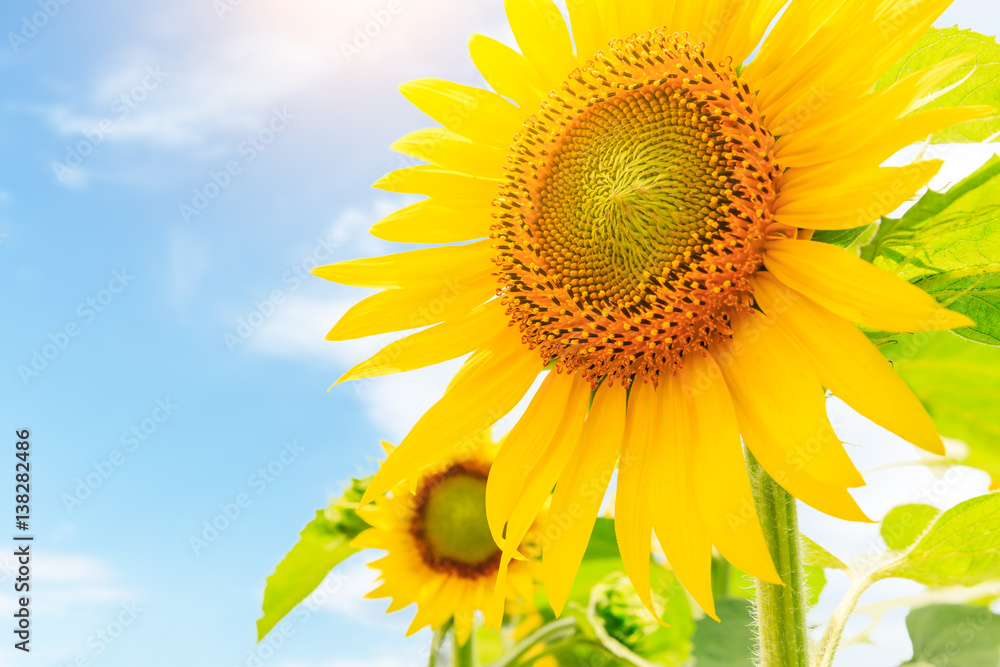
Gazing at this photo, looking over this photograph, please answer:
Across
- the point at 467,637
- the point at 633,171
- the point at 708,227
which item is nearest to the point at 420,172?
the point at 633,171

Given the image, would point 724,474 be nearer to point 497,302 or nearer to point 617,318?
point 617,318

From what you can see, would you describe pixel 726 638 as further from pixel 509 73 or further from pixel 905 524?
pixel 509 73

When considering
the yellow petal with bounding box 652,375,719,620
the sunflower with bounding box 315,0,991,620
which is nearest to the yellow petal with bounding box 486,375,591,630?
the sunflower with bounding box 315,0,991,620

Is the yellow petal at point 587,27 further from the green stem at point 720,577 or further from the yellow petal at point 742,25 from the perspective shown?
the green stem at point 720,577

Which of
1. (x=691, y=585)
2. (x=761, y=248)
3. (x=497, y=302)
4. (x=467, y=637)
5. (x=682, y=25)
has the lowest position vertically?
(x=691, y=585)

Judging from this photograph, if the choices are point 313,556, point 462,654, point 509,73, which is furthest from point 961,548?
point 313,556

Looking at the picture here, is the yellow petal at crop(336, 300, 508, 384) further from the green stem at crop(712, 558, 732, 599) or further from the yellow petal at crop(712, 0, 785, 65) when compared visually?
the green stem at crop(712, 558, 732, 599)

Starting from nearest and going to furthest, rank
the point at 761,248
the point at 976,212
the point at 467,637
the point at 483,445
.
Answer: the point at 976,212
the point at 761,248
the point at 467,637
the point at 483,445
